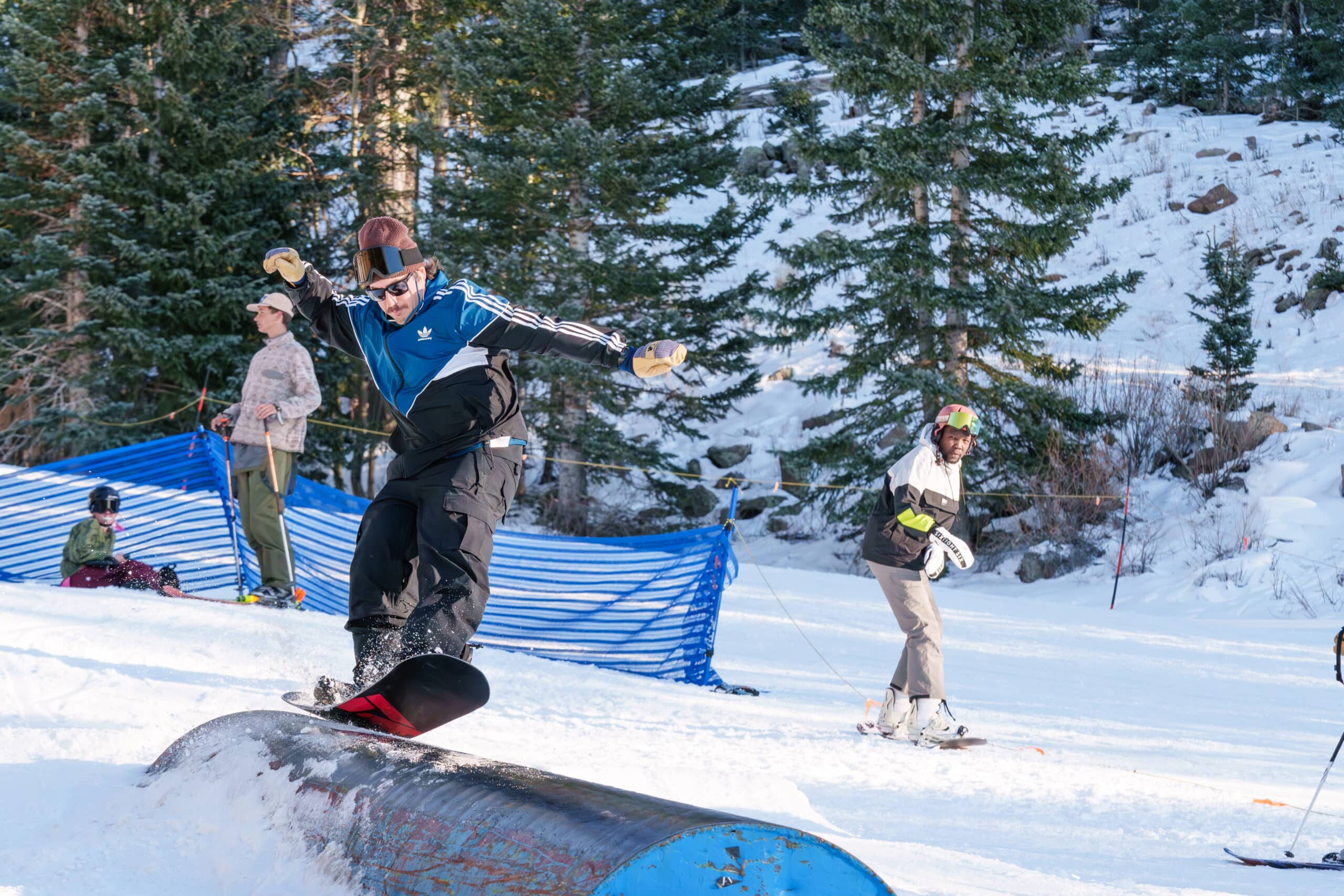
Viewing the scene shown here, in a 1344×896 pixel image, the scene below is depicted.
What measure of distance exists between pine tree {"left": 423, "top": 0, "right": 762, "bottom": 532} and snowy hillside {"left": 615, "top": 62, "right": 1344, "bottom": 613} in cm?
157

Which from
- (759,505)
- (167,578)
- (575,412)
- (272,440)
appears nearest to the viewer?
(272,440)

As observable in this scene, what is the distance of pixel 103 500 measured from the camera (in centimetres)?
741

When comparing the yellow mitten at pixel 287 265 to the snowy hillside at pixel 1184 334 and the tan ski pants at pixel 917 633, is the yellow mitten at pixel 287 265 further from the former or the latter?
the snowy hillside at pixel 1184 334

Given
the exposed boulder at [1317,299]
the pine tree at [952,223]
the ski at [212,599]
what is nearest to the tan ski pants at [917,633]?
the ski at [212,599]

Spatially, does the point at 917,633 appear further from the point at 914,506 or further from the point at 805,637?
the point at 805,637

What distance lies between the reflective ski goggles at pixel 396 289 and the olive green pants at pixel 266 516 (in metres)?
4.05

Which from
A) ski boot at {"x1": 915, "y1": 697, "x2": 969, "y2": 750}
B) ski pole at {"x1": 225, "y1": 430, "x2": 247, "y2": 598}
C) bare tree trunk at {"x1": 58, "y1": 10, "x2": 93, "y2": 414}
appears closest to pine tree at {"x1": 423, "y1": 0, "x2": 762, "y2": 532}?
bare tree trunk at {"x1": 58, "y1": 10, "x2": 93, "y2": 414}

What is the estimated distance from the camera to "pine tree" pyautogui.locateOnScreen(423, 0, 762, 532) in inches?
631

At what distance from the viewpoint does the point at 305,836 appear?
7.90ft

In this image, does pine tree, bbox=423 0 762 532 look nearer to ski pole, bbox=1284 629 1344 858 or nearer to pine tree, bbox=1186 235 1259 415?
pine tree, bbox=1186 235 1259 415

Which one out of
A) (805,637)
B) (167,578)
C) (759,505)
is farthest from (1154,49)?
(167,578)

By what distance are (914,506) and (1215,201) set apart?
19228 millimetres

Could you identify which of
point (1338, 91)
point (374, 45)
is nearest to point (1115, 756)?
point (374, 45)

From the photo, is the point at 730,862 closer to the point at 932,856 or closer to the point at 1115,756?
the point at 932,856
